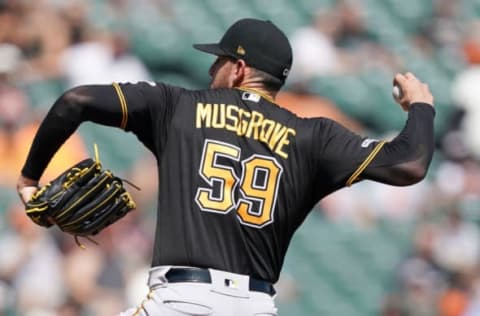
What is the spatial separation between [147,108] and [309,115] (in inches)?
183

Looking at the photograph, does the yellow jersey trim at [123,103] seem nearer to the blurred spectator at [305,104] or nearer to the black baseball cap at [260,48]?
the black baseball cap at [260,48]

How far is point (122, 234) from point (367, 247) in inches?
75.7

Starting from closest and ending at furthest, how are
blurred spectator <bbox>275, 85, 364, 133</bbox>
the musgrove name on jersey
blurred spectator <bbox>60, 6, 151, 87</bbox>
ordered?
the musgrove name on jersey → blurred spectator <bbox>60, 6, 151, 87</bbox> → blurred spectator <bbox>275, 85, 364, 133</bbox>

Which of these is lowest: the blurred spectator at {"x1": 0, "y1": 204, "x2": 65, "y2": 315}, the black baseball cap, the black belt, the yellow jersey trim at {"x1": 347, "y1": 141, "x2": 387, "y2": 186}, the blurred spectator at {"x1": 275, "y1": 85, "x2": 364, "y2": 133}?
the blurred spectator at {"x1": 0, "y1": 204, "x2": 65, "y2": 315}

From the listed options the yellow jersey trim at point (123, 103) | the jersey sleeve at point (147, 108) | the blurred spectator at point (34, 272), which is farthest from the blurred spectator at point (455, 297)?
the yellow jersey trim at point (123, 103)

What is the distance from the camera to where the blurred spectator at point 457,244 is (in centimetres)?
784

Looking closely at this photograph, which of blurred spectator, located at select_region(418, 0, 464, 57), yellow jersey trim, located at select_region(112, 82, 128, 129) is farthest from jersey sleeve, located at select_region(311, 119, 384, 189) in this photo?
blurred spectator, located at select_region(418, 0, 464, 57)

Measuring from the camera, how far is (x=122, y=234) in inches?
293

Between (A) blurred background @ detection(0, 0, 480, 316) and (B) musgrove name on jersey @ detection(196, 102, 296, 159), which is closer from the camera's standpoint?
(B) musgrove name on jersey @ detection(196, 102, 296, 159)

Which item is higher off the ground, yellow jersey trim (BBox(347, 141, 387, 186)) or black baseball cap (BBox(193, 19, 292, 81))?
black baseball cap (BBox(193, 19, 292, 81))

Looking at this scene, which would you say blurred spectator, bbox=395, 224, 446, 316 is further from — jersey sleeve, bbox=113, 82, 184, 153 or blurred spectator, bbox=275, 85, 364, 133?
jersey sleeve, bbox=113, 82, 184, 153

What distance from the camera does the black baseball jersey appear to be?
12.5 ft

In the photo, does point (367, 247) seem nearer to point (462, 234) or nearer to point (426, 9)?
point (462, 234)

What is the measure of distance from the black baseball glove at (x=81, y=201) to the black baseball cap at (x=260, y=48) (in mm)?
592
